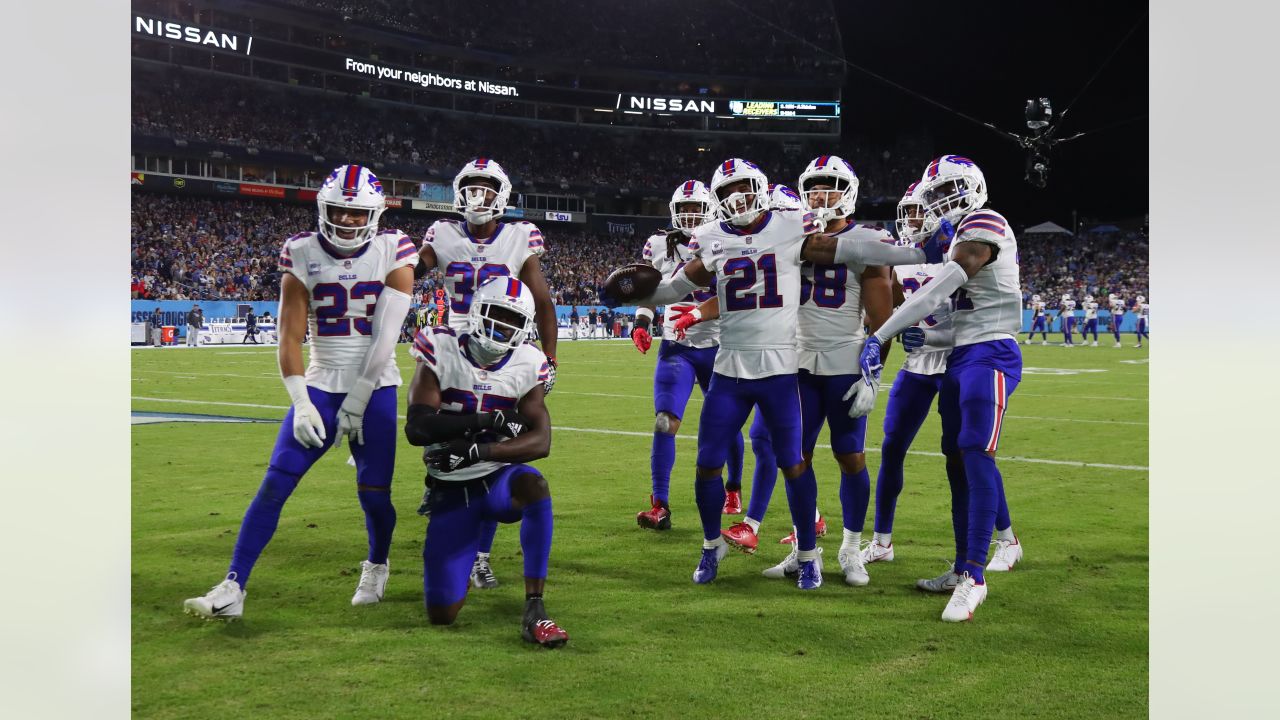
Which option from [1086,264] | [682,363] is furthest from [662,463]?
[1086,264]

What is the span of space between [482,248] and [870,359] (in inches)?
Answer: 69.8

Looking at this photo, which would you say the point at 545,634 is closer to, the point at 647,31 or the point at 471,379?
the point at 471,379

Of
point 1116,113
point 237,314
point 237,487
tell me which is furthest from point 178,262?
point 1116,113

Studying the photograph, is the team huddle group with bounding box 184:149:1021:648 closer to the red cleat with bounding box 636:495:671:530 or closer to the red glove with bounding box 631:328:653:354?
the red cleat with bounding box 636:495:671:530

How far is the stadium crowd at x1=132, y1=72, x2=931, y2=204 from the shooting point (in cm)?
3309

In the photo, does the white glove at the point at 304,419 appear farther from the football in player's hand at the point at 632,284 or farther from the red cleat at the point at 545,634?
A: the football in player's hand at the point at 632,284

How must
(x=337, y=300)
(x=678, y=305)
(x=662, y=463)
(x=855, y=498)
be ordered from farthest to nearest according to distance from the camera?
(x=662, y=463)
(x=678, y=305)
(x=855, y=498)
(x=337, y=300)

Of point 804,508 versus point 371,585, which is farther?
point 804,508

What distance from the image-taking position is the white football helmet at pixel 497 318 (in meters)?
3.64

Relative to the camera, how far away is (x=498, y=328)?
3652mm

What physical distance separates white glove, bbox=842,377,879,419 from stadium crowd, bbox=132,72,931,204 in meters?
31.2

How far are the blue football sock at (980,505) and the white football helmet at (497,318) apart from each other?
1.81 m

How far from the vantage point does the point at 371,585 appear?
3.95 metres

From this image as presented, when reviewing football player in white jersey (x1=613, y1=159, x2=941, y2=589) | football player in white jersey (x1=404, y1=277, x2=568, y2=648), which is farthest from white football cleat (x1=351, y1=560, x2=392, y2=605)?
football player in white jersey (x1=613, y1=159, x2=941, y2=589)
